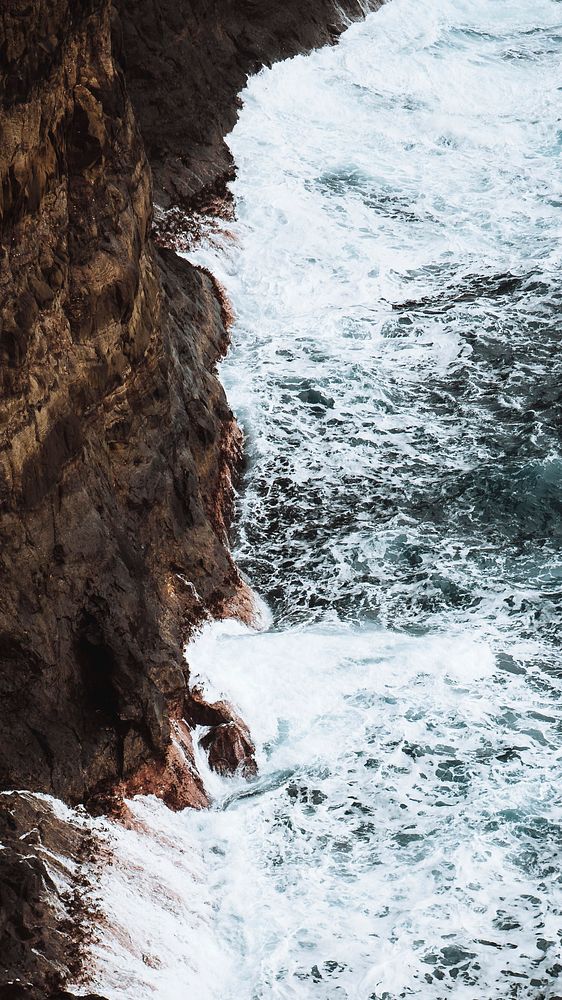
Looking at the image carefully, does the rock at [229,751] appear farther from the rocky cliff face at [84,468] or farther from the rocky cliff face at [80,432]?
the rocky cliff face at [80,432]

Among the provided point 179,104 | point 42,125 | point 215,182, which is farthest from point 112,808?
point 179,104

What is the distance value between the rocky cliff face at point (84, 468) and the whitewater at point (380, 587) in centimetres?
65

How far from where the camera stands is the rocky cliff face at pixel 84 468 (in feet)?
33.0

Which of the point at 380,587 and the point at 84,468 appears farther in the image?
the point at 380,587

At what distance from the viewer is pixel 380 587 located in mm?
14852

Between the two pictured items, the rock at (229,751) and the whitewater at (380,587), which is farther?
the rock at (229,751)

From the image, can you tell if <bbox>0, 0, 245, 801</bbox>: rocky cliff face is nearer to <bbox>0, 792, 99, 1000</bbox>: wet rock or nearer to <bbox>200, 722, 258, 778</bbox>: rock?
<bbox>0, 792, 99, 1000</bbox>: wet rock

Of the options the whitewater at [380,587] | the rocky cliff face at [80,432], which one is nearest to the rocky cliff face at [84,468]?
the rocky cliff face at [80,432]

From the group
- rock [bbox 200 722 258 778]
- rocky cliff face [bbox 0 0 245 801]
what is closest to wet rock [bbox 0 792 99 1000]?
rocky cliff face [bbox 0 0 245 801]

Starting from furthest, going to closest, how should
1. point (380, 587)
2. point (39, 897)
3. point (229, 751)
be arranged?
point (380, 587) → point (229, 751) → point (39, 897)

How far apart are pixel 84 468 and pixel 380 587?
472 centimetres

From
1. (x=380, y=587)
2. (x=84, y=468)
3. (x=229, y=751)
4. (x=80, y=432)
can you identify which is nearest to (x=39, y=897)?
(x=229, y=751)

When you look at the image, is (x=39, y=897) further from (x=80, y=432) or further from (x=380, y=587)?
(x=380, y=587)

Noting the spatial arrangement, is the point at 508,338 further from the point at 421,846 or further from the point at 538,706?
the point at 421,846
